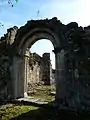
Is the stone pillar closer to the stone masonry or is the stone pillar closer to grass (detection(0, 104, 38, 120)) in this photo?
the stone masonry

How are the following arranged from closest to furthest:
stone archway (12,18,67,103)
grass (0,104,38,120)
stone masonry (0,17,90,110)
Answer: grass (0,104,38,120) < stone masonry (0,17,90,110) < stone archway (12,18,67,103)

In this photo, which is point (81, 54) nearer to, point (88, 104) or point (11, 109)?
point (88, 104)

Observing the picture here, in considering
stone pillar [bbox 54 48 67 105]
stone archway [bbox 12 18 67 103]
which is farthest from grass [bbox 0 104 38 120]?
stone archway [bbox 12 18 67 103]

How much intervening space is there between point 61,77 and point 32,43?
9.51 feet

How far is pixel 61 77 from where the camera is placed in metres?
10.4

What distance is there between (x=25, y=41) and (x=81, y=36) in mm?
3394

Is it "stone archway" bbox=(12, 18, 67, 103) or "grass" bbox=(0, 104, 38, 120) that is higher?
"stone archway" bbox=(12, 18, 67, 103)

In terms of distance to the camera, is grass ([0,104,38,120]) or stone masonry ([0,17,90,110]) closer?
grass ([0,104,38,120])

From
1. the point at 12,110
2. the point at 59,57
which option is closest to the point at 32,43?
the point at 59,57

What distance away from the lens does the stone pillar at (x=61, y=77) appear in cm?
1024

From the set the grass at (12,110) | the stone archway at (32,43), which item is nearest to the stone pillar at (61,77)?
the stone archway at (32,43)

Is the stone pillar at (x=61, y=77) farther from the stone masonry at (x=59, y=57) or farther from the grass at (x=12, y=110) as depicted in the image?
the grass at (x=12, y=110)

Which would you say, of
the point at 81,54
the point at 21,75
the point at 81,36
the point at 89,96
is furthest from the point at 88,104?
the point at 21,75

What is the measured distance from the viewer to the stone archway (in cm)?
1043
